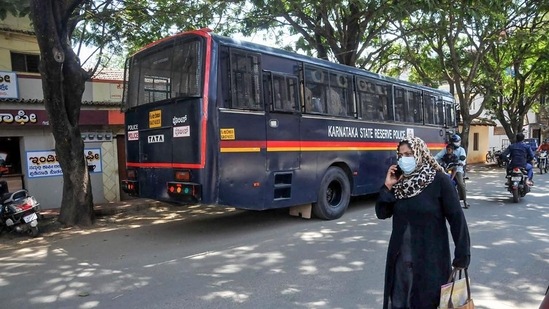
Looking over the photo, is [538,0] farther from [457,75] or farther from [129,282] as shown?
[129,282]

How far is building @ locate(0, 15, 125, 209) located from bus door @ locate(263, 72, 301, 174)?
4.45m

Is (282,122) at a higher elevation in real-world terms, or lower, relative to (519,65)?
lower

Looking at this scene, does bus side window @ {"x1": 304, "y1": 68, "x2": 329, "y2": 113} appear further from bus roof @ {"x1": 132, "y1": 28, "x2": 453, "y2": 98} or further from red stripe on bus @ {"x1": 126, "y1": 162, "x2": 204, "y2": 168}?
red stripe on bus @ {"x1": 126, "y1": 162, "x2": 204, "y2": 168}

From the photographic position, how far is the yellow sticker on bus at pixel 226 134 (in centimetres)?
626

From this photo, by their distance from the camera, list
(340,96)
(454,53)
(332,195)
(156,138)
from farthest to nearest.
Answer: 1. (454,53)
2. (332,195)
3. (340,96)
4. (156,138)

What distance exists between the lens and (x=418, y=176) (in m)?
2.91

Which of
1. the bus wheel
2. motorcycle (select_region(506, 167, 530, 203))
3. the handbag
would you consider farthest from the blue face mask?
motorcycle (select_region(506, 167, 530, 203))

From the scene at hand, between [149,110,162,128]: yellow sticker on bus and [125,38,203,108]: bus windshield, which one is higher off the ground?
[125,38,203,108]: bus windshield

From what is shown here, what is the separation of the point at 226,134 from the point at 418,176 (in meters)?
3.83

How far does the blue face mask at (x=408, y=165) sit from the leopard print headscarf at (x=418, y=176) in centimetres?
2

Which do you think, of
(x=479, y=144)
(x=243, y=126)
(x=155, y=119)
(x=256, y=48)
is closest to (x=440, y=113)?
(x=256, y=48)

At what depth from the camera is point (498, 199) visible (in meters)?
10.5

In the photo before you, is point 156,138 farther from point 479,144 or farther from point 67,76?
point 479,144

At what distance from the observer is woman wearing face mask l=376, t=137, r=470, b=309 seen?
9.32 feet
